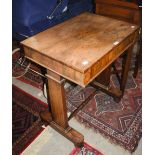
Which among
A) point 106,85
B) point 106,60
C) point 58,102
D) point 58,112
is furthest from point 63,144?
point 106,60

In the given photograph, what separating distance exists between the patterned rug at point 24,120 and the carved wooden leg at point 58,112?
0.16 meters

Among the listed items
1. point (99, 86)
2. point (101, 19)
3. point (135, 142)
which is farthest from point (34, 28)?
point (135, 142)

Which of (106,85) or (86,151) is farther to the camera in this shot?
(106,85)

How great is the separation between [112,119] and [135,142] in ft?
1.13

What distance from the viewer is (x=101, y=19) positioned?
A: 1.98 metres

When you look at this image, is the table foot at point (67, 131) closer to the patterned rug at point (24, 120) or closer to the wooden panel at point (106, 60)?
the patterned rug at point (24, 120)

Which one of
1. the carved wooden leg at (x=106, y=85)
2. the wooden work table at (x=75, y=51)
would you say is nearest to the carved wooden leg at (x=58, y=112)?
the wooden work table at (x=75, y=51)

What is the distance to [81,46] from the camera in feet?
5.13

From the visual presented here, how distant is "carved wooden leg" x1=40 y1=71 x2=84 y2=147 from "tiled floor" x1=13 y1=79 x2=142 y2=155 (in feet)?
0.34

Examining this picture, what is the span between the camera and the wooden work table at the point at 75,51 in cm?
141

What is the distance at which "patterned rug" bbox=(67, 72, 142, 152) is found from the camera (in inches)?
80.4

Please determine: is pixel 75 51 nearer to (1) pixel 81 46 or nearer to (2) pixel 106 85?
(1) pixel 81 46

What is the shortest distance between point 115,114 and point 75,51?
3.47 ft

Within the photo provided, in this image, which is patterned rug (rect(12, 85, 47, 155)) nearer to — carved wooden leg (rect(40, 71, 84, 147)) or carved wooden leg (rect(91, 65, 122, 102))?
carved wooden leg (rect(40, 71, 84, 147))
